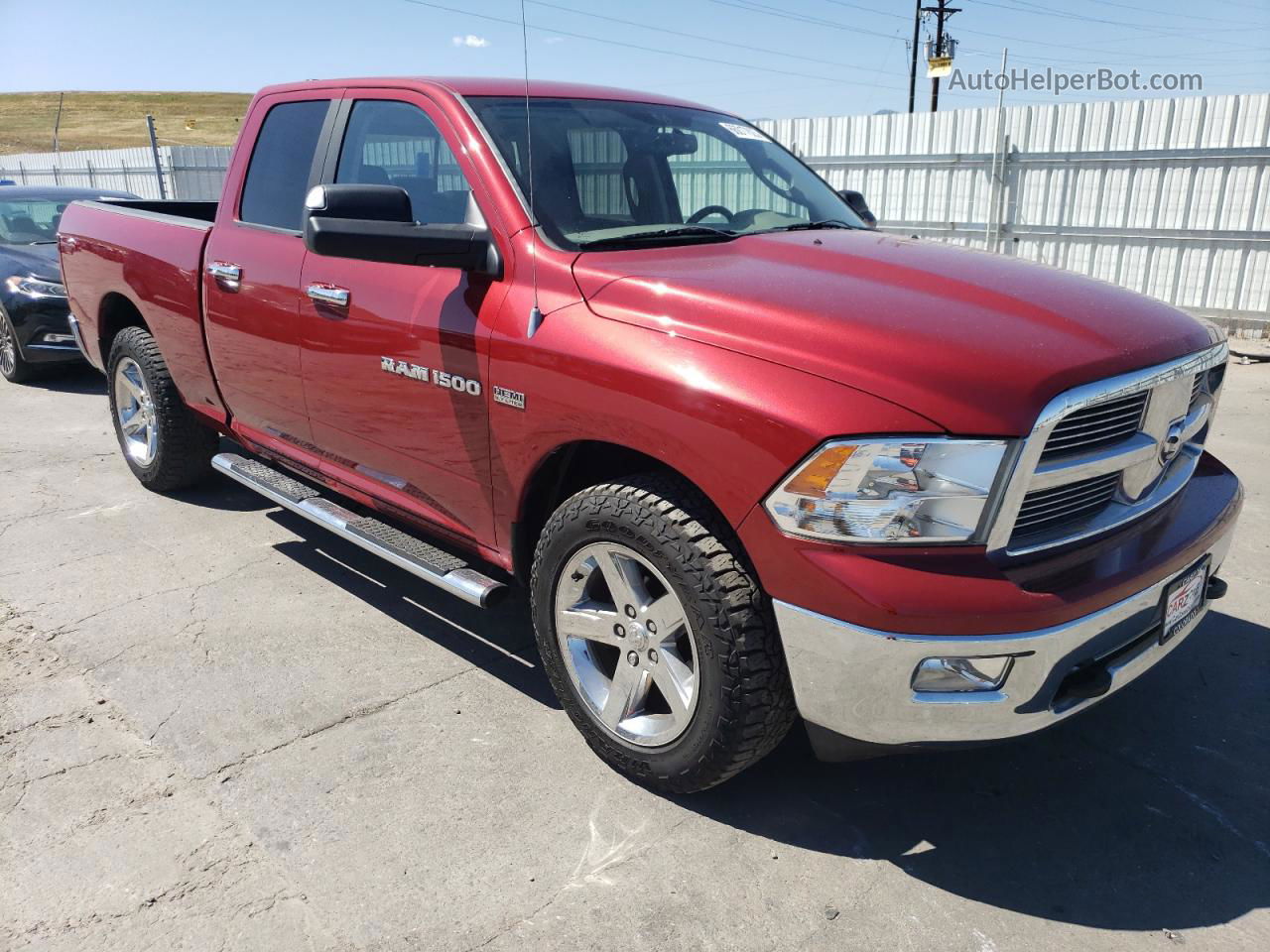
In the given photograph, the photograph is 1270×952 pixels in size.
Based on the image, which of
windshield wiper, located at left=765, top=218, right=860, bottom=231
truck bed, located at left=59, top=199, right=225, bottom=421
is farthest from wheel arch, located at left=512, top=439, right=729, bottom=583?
truck bed, located at left=59, top=199, right=225, bottom=421

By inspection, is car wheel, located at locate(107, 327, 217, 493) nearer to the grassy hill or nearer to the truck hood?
the truck hood

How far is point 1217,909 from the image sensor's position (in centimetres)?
234

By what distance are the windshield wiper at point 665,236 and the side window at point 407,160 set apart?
0.48 metres

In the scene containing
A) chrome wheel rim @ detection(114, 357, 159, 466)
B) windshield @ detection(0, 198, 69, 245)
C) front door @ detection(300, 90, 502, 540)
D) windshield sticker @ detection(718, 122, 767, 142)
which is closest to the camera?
front door @ detection(300, 90, 502, 540)

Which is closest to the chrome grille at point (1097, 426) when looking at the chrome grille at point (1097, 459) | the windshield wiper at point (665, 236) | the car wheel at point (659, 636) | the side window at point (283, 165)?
the chrome grille at point (1097, 459)

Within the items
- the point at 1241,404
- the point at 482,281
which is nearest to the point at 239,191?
the point at 482,281

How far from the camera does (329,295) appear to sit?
3.47 m

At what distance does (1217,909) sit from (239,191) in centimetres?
436

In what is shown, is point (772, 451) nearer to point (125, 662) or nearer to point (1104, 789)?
point (1104, 789)

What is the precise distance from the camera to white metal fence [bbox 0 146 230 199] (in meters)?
19.7

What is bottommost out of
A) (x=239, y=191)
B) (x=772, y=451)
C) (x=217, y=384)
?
(x=217, y=384)

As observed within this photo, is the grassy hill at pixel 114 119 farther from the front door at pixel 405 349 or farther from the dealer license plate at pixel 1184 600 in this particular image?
the dealer license plate at pixel 1184 600

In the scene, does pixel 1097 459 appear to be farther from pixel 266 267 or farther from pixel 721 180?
pixel 266 267

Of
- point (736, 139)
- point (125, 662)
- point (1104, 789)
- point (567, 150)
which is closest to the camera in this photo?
point (1104, 789)
